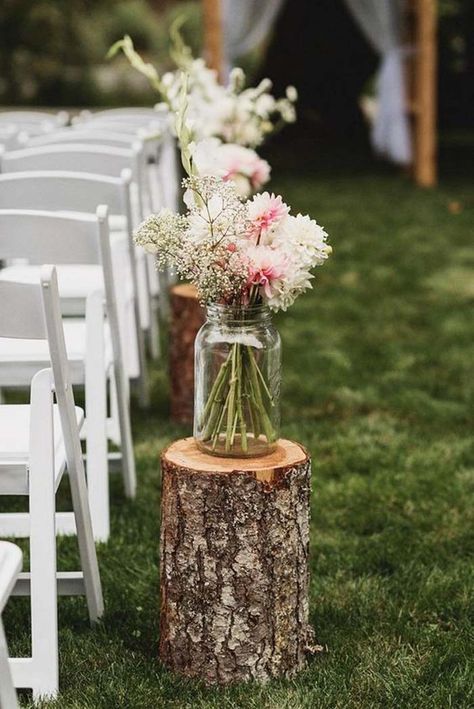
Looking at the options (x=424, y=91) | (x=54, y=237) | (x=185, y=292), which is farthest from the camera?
(x=424, y=91)

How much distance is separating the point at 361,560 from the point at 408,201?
8.03m

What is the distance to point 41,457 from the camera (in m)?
2.76

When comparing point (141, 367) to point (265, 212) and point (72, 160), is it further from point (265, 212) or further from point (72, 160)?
point (265, 212)

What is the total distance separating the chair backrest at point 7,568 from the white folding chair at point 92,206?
1.79 m

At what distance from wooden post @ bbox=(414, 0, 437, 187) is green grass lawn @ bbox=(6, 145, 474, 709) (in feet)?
15.2

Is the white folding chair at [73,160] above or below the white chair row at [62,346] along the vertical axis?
above

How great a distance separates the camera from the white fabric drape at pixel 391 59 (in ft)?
41.8

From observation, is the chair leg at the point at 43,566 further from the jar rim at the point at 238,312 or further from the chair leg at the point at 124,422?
the chair leg at the point at 124,422

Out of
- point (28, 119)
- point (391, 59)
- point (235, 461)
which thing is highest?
point (391, 59)

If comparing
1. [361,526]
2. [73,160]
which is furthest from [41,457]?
[73,160]

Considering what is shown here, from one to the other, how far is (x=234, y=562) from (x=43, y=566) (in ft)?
1.43

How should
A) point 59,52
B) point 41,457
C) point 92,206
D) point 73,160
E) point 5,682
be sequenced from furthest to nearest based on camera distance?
point 59,52 → point 73,160 → point 92,206 → point 41,457 → point 5,682

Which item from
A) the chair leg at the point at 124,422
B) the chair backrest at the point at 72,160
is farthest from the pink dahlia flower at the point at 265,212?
the chair backrest at the point at 72,160

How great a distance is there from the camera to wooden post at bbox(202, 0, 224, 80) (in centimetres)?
1175
